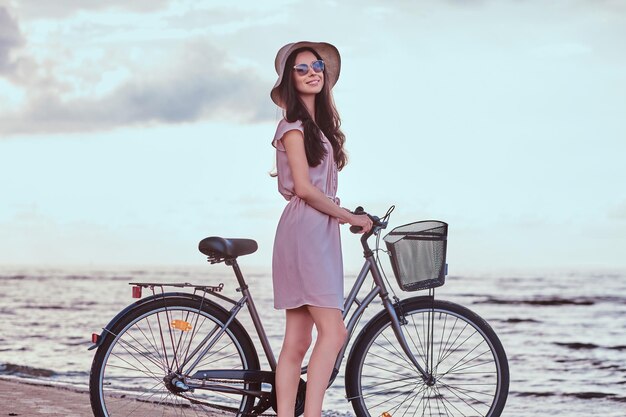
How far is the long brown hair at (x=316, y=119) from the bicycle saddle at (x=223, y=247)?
577mm

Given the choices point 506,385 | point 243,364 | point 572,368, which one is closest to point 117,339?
point 243,364

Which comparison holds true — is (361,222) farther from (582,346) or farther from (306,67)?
(582,346)

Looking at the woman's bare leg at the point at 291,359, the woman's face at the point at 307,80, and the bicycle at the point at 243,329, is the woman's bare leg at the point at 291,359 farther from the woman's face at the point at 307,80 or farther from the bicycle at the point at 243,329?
the woman's face at the point at 307,80

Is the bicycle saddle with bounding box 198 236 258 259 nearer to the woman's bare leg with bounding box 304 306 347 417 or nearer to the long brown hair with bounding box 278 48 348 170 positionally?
the woman's bare leg with bounding box 304 306 347 417

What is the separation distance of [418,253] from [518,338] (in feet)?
49.2

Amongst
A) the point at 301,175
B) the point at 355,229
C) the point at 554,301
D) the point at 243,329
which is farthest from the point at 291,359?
the point at 554,301

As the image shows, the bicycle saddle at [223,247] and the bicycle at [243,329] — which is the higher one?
the bicycle saddle at [223,247]

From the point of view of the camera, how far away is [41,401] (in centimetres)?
587

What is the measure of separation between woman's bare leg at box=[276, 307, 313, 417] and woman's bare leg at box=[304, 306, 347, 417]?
0.27 ft

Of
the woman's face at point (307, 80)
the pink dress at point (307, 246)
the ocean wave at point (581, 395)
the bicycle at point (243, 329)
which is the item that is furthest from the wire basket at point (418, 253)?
the ocean wave at point (581, 395)

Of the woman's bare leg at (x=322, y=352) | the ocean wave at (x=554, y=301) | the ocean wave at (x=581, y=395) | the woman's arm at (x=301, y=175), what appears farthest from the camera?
the ocean wave at (x=554, y=301)

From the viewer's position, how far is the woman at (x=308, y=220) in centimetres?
379

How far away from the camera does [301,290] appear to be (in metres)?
3.85

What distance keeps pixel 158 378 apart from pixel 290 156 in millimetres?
1354
